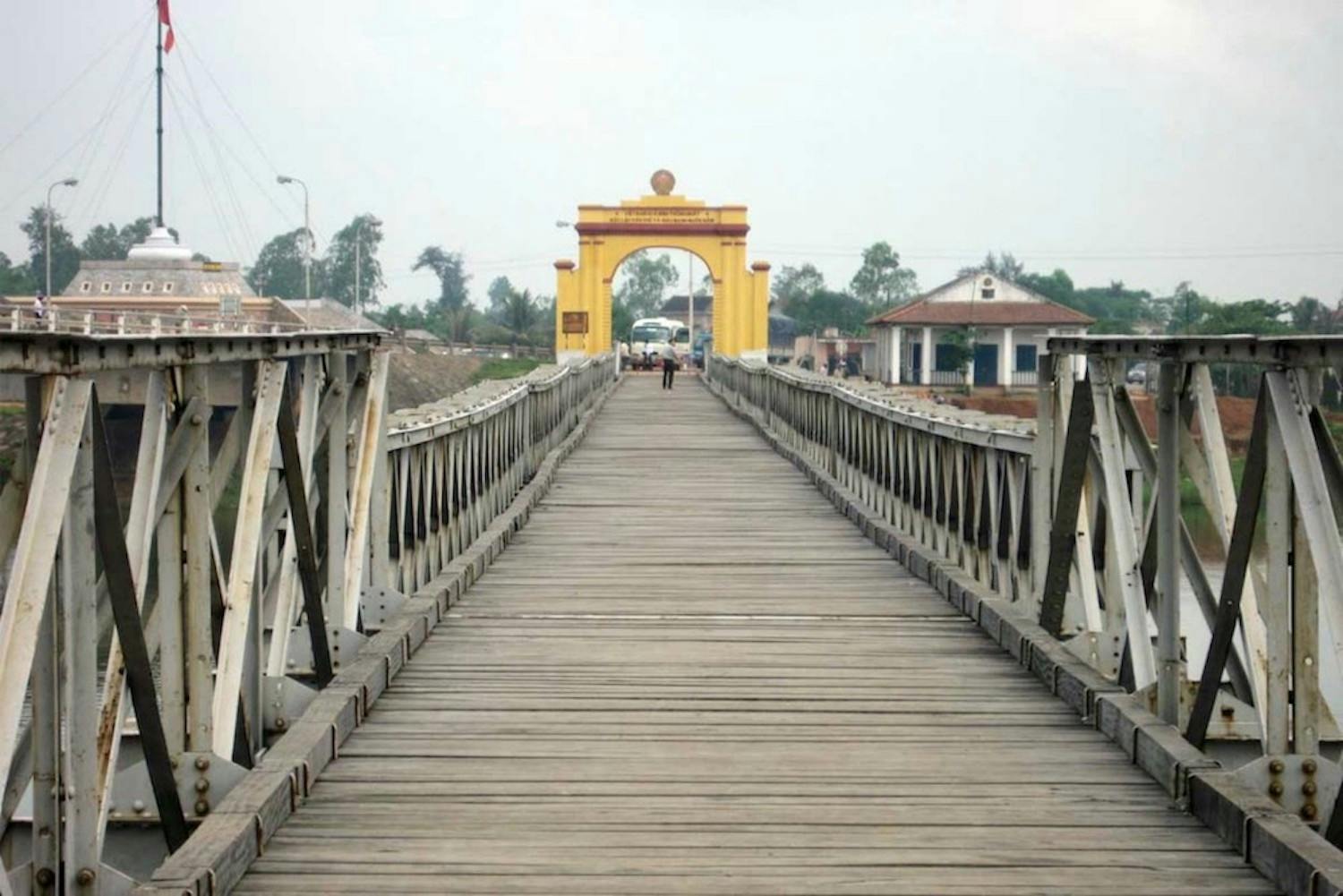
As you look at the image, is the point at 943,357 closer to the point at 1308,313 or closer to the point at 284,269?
the point at 1308,313

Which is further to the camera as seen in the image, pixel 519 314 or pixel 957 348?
pixel 519 314

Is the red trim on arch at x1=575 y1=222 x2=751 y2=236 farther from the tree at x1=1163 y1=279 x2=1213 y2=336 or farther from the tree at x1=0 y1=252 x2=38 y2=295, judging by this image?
the tree at x1=0 y1=252 x2=38 y2=295

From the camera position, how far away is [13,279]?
430 feet

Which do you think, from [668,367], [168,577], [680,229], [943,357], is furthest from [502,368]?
[168,577]

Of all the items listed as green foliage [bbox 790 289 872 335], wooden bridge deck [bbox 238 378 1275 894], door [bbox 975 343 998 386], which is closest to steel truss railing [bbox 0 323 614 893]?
wooden bridge deck [bbox 238 378 1275 894]

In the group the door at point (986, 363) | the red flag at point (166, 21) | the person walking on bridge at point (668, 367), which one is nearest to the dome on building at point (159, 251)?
the red flag at point (166, 21)

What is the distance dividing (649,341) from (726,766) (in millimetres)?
62679

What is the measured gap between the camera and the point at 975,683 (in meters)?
8.59

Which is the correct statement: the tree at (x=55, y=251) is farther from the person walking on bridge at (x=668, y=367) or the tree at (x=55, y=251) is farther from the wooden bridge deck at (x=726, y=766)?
the wooden bridge deck at (x=726, y=766)

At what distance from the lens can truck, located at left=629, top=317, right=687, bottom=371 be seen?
190ft

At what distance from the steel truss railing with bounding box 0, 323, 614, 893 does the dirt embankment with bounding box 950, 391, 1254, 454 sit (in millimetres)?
33007

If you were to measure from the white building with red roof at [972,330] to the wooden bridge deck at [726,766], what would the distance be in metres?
59.3

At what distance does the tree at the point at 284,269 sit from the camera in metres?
155

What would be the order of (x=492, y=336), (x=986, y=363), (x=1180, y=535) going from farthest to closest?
(x=492, y=336), (x=986, y=363), (x=1180, y=535)
